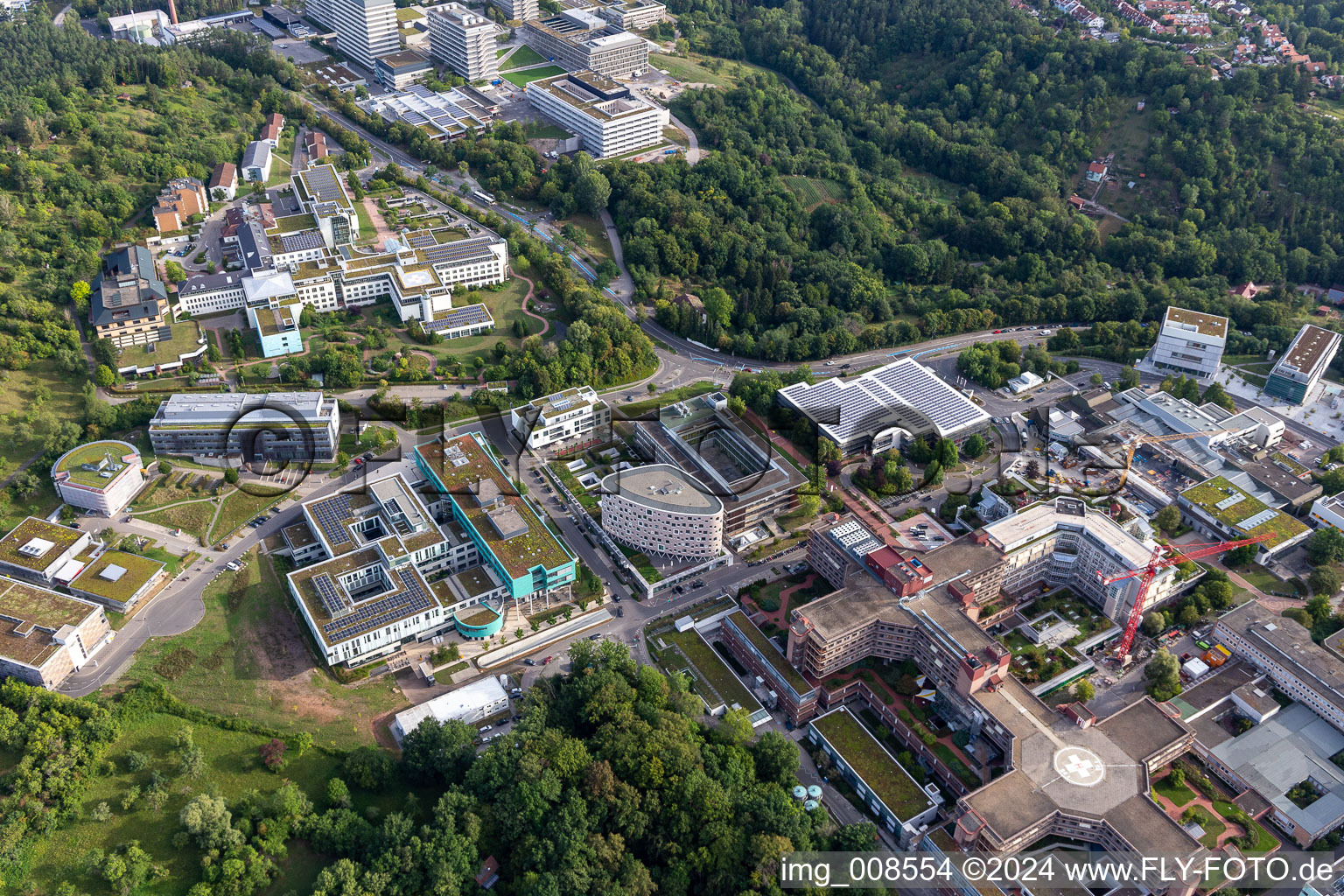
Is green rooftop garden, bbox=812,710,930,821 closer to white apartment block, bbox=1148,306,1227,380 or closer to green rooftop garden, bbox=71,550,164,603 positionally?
green rooftop garden, bbox=71,550,164,603

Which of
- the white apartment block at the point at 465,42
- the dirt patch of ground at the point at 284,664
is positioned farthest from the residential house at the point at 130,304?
the white apartment block at the point at 465,42

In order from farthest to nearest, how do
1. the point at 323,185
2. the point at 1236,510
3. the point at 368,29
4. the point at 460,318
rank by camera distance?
1. the point at 368,29
2. the point at 323,185
3. the point at 460,318
4. the point at 1236,510

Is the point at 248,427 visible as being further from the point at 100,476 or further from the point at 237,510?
the point at 100,476

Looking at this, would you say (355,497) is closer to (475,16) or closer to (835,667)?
(835,667)

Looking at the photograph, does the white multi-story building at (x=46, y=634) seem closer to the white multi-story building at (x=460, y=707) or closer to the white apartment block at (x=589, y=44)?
the white multi-story building at (x=460, y=707)

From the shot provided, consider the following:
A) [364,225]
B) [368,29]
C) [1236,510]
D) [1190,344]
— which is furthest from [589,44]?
[1236,510]

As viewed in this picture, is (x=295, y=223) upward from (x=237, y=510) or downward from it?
upward
